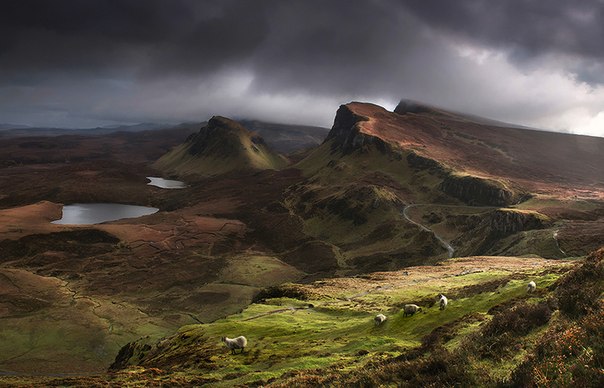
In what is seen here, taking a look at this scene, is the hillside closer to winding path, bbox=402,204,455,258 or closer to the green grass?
the green grass

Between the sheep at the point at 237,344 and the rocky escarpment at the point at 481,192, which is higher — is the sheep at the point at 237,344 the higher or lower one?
the lower one

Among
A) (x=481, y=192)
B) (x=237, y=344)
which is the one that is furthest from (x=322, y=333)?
(x=481, y=192)

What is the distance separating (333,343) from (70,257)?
163310 mm

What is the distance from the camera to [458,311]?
106 ft

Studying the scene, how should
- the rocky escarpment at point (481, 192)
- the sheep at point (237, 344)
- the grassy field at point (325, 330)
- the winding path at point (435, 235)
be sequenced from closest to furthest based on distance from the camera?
the grassy field at point (325, 330), the sheep at point (237, 344), the winding path at point (435, 235), the rocky escarpment at point (481, 192)

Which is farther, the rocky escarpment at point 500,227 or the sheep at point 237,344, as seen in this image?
the rocky escarpment at point 500,227

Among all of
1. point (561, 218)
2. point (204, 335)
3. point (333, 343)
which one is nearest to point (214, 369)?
point (333, 343)

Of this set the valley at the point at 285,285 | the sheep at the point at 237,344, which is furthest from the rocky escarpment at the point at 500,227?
the sheep at the point at 237,344

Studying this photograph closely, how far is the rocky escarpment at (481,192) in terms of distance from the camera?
178375 mm

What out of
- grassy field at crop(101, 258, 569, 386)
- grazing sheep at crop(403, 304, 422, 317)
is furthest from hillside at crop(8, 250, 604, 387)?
grazing sheep at crop(403, 304, 422, 317)

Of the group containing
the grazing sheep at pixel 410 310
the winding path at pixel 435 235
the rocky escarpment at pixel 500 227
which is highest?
the grazing sheep at pixel 410 310

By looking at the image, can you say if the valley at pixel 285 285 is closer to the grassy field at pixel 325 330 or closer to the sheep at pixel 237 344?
the grassy field at pixel 325 330

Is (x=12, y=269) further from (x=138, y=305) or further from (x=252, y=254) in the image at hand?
(x=252, y=254)

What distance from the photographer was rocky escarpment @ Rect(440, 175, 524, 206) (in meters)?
178
